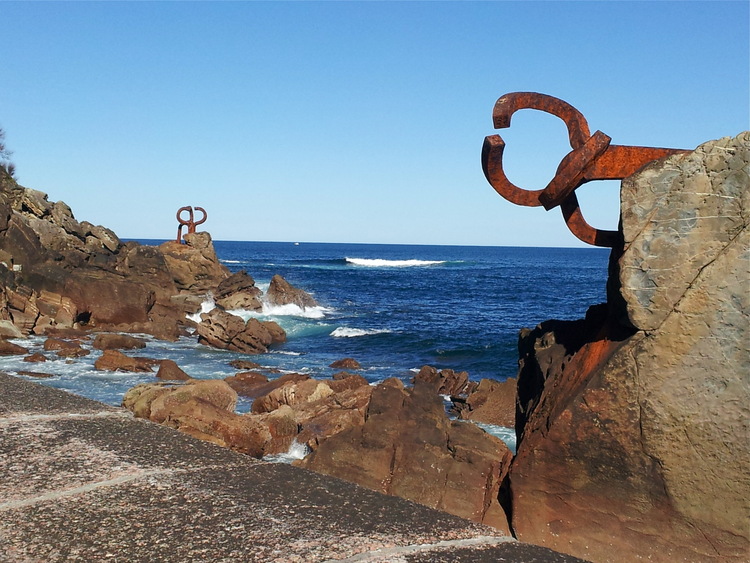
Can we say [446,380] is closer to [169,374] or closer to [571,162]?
[169,374]

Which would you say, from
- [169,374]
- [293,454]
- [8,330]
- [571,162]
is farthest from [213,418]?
[8,330]

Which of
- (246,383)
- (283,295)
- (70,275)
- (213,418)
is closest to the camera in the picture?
(213,418)

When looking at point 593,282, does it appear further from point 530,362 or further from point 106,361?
point 530,362

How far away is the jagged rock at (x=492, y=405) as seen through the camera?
9828 mm

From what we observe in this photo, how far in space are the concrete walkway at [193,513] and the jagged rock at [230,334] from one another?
45.0ft

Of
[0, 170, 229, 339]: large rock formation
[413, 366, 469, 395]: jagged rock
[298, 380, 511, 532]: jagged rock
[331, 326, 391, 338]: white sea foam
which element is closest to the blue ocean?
[331, 326, 391, 338]: white sea foam

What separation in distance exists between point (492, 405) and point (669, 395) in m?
6.75

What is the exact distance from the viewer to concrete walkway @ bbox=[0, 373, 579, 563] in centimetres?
203

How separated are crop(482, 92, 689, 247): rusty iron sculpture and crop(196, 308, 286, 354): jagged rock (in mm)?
13374

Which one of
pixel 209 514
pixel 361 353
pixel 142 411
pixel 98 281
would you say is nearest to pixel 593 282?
pixel 361 353

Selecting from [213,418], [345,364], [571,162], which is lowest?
[345,364]

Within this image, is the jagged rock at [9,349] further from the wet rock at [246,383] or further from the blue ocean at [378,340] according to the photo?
the wet rock at [246,383]

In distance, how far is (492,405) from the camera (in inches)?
400

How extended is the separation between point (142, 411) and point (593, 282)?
52201 millimetres
